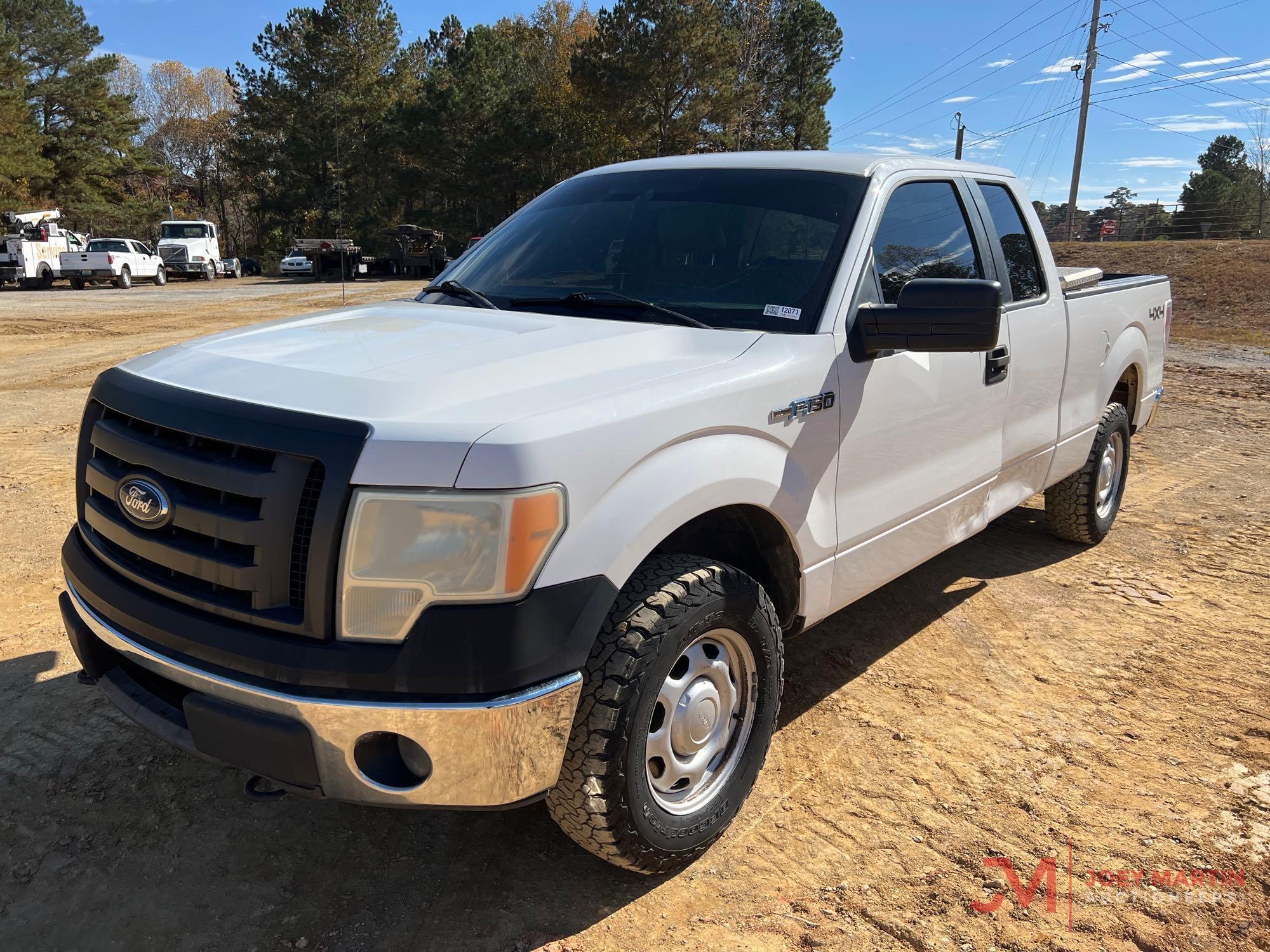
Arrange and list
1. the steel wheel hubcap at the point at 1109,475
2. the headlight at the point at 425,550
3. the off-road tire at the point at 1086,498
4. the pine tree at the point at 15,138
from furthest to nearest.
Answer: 1. the pine tree at the point at 15,138
2. the steel wheel hubcap at the point at 1109,475
3. the off-road tire at the point at 1086,498
4. the headlight at the point at 425,550

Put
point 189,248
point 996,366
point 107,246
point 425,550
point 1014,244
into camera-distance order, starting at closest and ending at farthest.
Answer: point 425,550 → point 996,366 → point 1014,244 → point 107,246 → point 189,248

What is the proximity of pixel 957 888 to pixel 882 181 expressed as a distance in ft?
7.68

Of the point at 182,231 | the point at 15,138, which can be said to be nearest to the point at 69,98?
the point at 15,138

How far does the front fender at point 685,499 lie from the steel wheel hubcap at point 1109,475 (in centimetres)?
307

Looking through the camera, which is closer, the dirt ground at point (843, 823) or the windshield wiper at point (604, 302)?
the dirt ground at point (843, 823)

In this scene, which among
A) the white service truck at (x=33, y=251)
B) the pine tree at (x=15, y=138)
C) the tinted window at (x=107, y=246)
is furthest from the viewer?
the pine tree at (x=15, y=138)

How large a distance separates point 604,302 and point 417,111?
44141 millimetres

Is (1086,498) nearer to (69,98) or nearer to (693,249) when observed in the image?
(693,249)

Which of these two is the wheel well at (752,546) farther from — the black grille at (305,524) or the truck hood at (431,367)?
the black grille at (305,524)

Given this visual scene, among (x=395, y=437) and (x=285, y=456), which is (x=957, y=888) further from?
(x=285, y=456)

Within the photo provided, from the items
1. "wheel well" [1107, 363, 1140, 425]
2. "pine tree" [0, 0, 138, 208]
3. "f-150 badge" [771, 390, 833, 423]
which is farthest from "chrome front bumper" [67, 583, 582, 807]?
"pine tree" [0, 0, 138, 208]

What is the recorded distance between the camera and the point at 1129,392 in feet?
18.3

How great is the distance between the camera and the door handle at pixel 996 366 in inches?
144

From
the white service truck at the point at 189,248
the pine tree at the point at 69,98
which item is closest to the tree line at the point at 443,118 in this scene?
the pine tree at the point at 69,98
